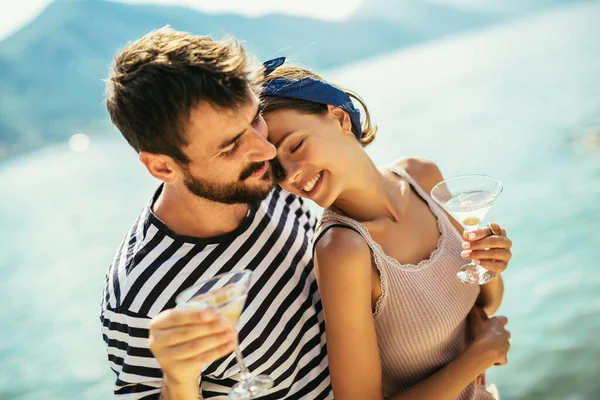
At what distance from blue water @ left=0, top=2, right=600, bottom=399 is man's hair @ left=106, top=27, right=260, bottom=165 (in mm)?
4193

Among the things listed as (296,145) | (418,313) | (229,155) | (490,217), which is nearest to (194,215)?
(229,155)

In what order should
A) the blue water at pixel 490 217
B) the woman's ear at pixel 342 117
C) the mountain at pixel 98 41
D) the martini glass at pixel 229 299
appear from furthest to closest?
the mountain at pixel 98 41 < the blue water at pixel 490 217 < the woman's ear at pixel 342 117 < the martini glass at pixel 229 299

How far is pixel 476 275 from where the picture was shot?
2.47m

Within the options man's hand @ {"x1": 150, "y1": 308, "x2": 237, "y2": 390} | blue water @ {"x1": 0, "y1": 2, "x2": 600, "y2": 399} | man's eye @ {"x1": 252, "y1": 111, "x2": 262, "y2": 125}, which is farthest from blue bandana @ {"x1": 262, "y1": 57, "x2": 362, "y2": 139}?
→ blue water @ {"x1": 0, "y1": 2, "x2": 600, "y2": 399}

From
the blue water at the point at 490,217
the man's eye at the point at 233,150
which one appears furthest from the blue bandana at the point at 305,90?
the blue water at the point at 490,217

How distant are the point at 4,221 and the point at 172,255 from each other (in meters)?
18.5

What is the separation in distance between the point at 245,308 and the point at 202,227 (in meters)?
0.38

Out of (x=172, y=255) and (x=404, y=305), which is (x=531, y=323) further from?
(x=172, y=255)

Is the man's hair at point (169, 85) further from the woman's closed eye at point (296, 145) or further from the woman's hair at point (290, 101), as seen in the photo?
the woman's closed eye at point (296, 145)

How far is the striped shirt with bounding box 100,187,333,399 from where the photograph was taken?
214 cm

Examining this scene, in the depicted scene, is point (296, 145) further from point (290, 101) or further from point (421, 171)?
point (421, 171)

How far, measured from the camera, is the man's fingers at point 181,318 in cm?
169

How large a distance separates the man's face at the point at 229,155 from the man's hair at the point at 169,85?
4 centimetres

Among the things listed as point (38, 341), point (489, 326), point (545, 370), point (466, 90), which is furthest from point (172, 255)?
point (466, 90)
